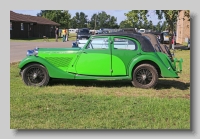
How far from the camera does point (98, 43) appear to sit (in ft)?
24.8

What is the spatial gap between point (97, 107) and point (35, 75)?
8.29 ft

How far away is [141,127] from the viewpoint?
4.89m

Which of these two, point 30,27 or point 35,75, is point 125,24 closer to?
point 35,75

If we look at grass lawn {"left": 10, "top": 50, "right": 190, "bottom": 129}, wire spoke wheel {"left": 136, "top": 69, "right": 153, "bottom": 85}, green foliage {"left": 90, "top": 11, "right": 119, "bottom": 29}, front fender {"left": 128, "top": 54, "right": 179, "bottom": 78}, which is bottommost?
grass lawn {"left": 10, "top": 50, "right": 190, "bottom": 129}

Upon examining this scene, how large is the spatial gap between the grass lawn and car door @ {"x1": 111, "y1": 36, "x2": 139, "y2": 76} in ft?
1.67

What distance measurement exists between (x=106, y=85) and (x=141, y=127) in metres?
3.23

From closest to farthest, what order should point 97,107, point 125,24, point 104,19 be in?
point 97,107
point 104,19
point 125,24

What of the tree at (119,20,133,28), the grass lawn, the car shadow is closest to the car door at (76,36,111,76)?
the grass lawn

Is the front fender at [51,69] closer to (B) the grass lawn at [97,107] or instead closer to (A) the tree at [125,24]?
(B) the grass lawn at [97,107]

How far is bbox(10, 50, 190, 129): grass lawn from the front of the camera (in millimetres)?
5004

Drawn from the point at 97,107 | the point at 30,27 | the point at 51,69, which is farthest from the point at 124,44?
the point at 30,27

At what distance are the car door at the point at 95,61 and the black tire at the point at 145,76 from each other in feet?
2.35

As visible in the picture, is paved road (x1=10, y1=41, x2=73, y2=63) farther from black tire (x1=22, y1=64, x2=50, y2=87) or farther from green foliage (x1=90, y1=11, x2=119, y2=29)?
black tire (x1=22, y1=64, x2=50, y2=87)

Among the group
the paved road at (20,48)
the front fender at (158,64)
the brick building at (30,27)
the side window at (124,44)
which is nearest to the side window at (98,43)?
the side window at (124,44)
